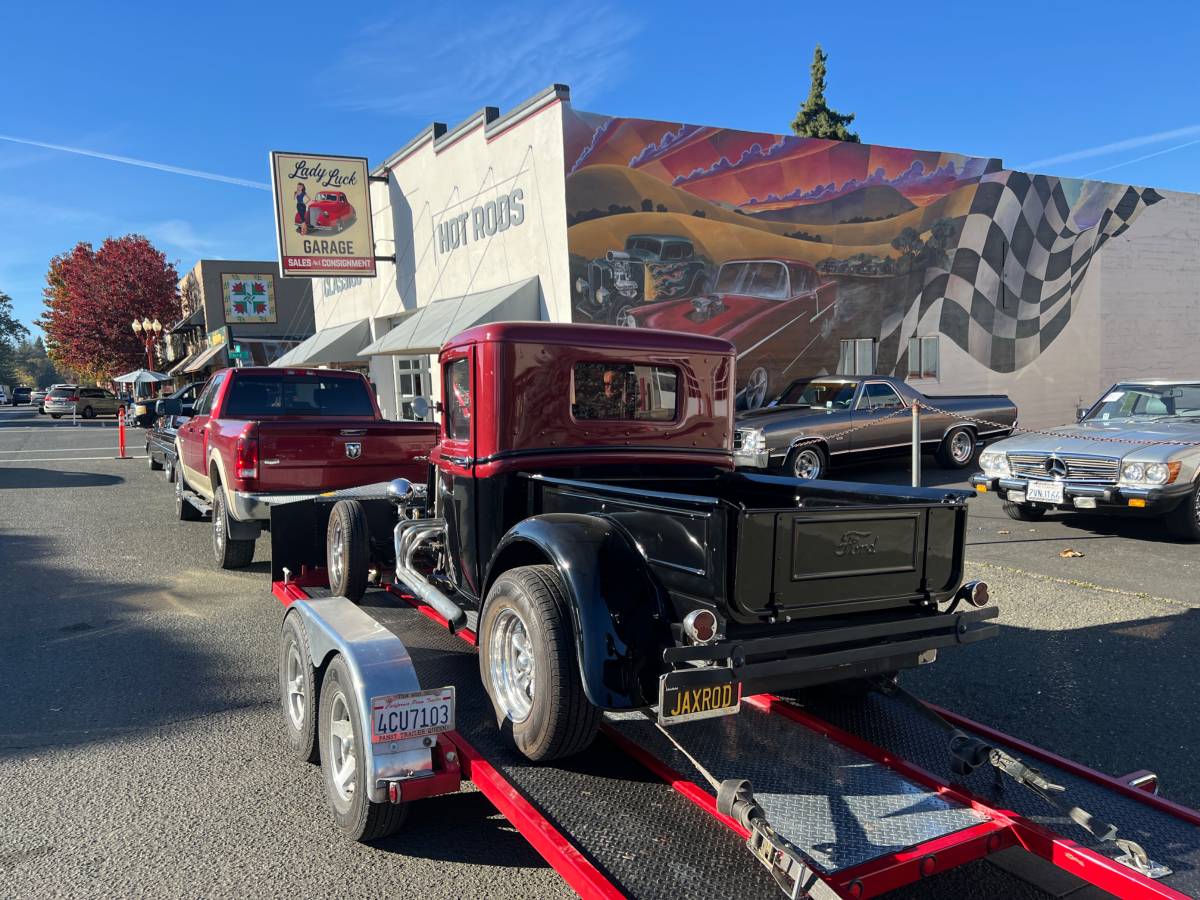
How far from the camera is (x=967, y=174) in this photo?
19156mm

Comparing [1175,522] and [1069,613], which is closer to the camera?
[1069,613]

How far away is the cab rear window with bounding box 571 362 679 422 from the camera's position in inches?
168

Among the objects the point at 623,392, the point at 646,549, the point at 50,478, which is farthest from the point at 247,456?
the point at 50,478

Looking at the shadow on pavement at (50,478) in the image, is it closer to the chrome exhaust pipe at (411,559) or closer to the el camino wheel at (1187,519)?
the chrome exhaust pipe at (411,559)

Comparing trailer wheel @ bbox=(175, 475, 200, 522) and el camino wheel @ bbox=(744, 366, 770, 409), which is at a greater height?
el camino wheel @ bbox=(744, 366, 770, 409)

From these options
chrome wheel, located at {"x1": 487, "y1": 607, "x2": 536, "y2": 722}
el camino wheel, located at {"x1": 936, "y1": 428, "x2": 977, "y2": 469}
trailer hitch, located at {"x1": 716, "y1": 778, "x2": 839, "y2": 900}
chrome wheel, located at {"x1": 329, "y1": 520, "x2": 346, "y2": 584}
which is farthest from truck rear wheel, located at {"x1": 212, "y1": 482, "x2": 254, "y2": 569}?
el camino wheel, located at {"x1": 936, "y1": 428, "x2": 977, "y2": 469}

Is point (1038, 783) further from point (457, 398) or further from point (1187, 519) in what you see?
point (1187, 519)

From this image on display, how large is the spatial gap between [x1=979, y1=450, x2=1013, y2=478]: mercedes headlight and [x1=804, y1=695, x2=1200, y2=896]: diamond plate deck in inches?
240

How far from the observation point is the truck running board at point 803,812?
7.52 ft

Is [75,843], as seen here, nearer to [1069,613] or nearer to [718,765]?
[718,765]

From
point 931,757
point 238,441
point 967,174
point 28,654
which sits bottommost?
point 28,654

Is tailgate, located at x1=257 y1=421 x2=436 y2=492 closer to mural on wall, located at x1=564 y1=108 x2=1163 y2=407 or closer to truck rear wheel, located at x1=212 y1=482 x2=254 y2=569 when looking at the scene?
truck rear wheel, located at x1=212 y1=482 x2=254 y2=569

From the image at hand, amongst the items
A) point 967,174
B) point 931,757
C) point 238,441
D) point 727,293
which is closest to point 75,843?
point 931,757

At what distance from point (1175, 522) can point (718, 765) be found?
23.4ft
